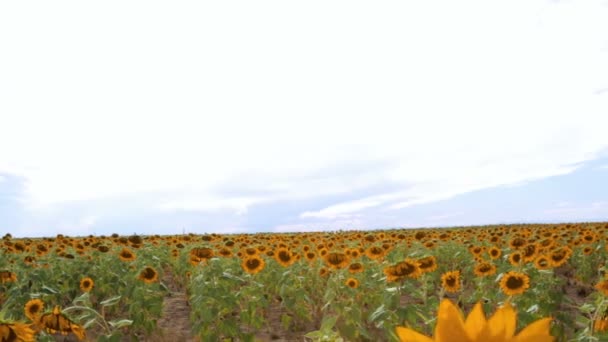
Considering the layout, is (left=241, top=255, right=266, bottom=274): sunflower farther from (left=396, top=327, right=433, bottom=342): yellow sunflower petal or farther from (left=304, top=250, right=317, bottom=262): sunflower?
(left=396, top=327, right=433, bottom=342): yellow sunflower petal

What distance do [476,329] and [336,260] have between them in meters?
7.73

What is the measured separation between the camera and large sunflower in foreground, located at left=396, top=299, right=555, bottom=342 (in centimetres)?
103

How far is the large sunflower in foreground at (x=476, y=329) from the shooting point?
103cm

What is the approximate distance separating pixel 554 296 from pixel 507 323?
24.9 ft

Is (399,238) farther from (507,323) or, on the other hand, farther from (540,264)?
(507,323)

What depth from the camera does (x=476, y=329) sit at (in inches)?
41.4

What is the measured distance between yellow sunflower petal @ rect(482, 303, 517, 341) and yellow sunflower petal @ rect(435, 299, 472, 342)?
4 cm

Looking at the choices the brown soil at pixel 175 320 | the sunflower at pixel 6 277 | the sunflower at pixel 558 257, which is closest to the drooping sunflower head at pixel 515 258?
the sunflower at pixel 558 257

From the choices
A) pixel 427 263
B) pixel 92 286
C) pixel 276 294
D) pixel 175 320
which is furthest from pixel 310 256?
pixel 92 286

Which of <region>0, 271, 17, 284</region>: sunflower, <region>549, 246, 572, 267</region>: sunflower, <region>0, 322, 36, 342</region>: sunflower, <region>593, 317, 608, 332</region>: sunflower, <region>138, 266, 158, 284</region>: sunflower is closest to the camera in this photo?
<region>0, 322, 36, 342</region>: sunflower

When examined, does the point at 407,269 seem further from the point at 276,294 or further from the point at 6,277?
the point at 6,277

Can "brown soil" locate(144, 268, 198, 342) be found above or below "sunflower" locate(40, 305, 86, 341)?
below

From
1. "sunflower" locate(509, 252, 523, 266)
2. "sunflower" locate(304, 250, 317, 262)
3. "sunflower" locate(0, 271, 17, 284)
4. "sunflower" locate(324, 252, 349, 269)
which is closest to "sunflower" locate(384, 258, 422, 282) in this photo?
"sunflower" locate(324, 252, 349, 269)

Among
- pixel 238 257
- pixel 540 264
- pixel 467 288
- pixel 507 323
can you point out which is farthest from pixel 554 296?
pixel 507 323
